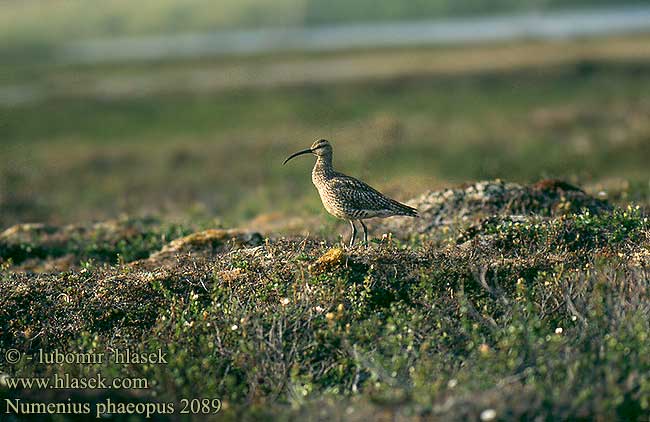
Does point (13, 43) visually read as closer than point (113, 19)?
Yes

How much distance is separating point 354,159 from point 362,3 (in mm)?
114245

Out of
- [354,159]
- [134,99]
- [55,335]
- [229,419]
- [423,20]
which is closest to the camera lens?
[229,419]

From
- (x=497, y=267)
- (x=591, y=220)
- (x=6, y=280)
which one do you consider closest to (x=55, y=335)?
(x=6, y=280)

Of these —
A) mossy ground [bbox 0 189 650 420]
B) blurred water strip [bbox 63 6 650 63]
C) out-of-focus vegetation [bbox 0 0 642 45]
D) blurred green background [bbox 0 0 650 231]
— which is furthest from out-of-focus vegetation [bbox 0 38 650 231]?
out-of-focus vegetation [bbox 0 0 642 45]

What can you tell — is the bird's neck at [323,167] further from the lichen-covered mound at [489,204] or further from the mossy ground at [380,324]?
the lichen-covered mound at [489,204]

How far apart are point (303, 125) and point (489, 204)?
23560 millimetres

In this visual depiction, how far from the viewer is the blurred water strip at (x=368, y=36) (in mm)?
73562

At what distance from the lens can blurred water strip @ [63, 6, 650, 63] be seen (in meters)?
73.6

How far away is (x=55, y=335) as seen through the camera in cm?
924

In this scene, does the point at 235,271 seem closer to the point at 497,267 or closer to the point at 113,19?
the point at 497,267

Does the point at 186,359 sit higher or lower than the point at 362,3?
lower

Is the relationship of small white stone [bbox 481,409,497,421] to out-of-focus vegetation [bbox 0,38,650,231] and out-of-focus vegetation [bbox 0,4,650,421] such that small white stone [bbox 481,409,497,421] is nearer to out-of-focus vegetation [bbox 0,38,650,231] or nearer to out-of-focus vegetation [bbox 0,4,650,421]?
out-of-focus vegetation [bbox 0,4,650,421]

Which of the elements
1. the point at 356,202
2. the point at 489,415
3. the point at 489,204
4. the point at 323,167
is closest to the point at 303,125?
the point at 489,204

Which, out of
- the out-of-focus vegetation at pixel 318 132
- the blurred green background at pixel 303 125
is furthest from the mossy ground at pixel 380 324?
the out-of-focus vegetation at pixel 318 132
